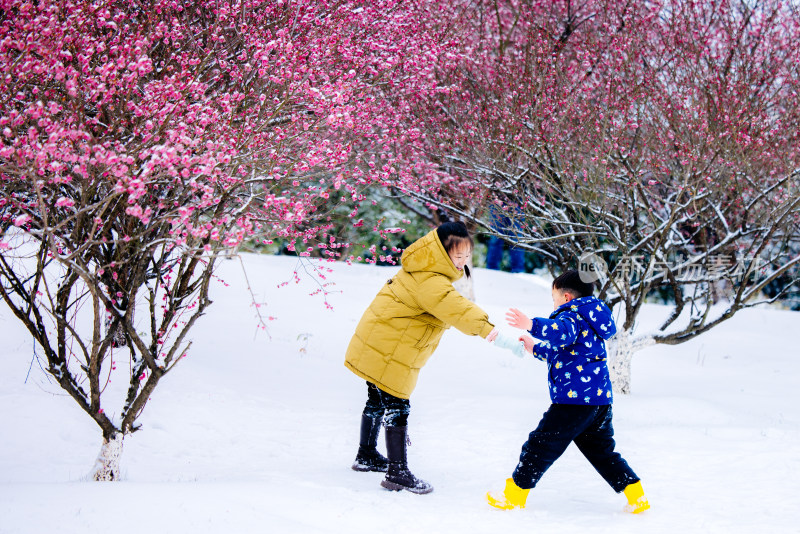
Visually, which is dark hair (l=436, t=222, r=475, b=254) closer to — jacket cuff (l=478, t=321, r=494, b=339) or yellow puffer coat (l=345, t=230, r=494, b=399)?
yellow puffer coat (l=345, t=230, r=494, b=399)

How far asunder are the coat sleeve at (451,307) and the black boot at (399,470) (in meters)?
0.73

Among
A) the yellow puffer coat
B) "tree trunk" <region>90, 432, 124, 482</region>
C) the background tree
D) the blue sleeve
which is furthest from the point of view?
the background tree

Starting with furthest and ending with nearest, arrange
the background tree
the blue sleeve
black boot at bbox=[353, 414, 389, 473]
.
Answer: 1. the background tree
2. black boot at bbox=[353, 414, 389, 473]
3. the blue sleeve

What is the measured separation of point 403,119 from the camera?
836 cm

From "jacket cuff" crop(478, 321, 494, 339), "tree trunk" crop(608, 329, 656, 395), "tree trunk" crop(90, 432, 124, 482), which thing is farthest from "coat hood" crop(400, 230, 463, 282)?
"tree trunk" crop(608, 329, 656, 395)

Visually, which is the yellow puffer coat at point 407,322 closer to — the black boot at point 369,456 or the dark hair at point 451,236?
the dark hair at point 451,236

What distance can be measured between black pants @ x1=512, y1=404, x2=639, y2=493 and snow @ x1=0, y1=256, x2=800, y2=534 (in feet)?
0.70

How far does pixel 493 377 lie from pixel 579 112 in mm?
3299

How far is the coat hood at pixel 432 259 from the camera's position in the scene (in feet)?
12.6

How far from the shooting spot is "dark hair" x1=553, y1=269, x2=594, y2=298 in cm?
373

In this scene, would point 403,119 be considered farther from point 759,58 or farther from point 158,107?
point 158,107

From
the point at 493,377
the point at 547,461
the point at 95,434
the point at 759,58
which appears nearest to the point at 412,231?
the point at 493,377

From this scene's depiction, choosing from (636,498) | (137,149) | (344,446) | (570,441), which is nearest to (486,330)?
(570,441)

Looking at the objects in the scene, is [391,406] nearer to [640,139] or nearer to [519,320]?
[519,320]
